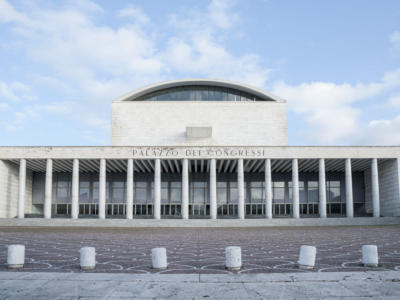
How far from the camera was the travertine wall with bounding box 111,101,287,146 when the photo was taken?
62.2m

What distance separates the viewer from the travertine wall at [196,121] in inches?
2448

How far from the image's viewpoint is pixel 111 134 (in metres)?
62.7

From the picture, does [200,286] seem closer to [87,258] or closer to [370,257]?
[87,258]

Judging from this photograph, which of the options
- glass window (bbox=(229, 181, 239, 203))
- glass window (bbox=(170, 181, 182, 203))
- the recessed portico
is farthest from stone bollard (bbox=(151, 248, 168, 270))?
glass window (bbox=(229, 181, 239, 203))

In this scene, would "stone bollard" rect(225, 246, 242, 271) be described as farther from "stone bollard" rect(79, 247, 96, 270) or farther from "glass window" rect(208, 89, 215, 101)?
"glass window" rect(208, 89, 215, 101)

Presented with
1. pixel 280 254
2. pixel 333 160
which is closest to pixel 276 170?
pixel 333 160

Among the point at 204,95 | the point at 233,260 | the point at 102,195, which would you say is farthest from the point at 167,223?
the point at 233,260

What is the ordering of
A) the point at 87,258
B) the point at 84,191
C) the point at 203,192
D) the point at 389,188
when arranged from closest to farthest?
the point at 87,258 → the point at 389,188 → the point at 203,192 → the point at 84,191

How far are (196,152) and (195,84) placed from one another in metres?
17.5

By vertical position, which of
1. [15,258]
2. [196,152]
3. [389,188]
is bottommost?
[15,258]

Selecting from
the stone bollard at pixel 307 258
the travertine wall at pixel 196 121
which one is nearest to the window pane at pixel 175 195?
the travertine wall at pixel 196 121

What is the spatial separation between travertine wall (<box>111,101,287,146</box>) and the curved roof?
1180mm

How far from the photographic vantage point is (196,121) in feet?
206

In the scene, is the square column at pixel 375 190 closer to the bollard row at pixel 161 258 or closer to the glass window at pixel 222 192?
the glass window at pixel 222 192
